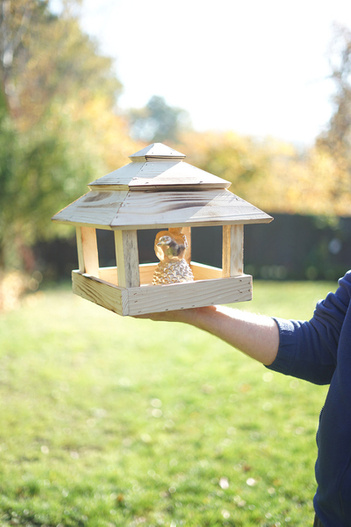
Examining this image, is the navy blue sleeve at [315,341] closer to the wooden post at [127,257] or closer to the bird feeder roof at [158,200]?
the bird feeder roof at [158,200]

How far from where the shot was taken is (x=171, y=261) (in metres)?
1.79

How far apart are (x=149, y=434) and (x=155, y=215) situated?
2.88m

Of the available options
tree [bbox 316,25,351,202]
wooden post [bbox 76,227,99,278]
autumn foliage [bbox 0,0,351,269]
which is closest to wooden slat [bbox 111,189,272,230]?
wooden post [bbox 76,227,99,278]

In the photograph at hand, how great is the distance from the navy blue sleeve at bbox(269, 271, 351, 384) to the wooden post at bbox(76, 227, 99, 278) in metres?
0.85

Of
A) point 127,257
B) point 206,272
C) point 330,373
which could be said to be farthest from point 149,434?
point 127,257

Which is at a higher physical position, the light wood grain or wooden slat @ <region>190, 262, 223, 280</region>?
the light wood grain

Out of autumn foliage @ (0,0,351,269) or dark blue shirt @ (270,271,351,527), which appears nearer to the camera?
dark blue shirt @ (270,271,351,527)

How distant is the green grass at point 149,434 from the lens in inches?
113

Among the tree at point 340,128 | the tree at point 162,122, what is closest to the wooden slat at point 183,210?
the tree at point 340,128

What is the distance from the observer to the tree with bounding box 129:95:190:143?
101ft

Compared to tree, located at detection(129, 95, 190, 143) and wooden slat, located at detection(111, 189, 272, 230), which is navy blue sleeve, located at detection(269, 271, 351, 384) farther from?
tree, located at detection(129, 95, 190, 143)

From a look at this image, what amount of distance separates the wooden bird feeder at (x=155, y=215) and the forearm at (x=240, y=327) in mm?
61

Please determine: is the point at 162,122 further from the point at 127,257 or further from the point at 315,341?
the point at 315,341

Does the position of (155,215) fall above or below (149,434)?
above
